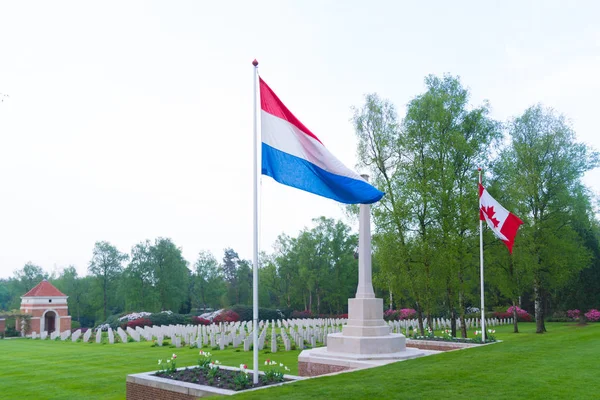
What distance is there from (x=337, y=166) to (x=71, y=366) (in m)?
12.7

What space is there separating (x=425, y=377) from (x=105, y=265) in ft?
172

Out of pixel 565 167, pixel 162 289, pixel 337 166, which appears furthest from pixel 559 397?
pixel 162 289

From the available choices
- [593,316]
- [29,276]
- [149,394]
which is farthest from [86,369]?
[29,276]

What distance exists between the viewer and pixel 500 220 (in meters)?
16.1

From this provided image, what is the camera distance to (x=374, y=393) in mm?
7180

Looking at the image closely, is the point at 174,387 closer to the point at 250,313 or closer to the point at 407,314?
the point at 407,314

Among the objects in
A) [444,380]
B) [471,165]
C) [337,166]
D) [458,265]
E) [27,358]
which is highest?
[471,165]

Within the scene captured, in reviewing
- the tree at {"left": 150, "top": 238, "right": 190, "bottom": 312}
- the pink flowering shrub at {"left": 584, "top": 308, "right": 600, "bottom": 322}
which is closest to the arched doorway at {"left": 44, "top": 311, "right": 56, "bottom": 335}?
the tree at {"left": 150, "top": 238, "right": 190, "bottom": 312}

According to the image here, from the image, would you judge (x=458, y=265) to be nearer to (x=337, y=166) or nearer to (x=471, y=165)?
(x=471, y=165)

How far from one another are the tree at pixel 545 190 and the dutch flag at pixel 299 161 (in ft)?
61.3

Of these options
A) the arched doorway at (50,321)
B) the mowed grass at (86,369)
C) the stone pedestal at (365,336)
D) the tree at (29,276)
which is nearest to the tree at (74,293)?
the tree at (29,276)

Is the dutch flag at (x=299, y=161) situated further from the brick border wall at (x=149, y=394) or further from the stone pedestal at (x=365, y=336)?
the stone pedestal at (x=365, y=336)

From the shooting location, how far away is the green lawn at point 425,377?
23.7 feet

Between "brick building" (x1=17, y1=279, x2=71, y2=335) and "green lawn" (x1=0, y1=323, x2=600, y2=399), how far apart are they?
24.4 meters
